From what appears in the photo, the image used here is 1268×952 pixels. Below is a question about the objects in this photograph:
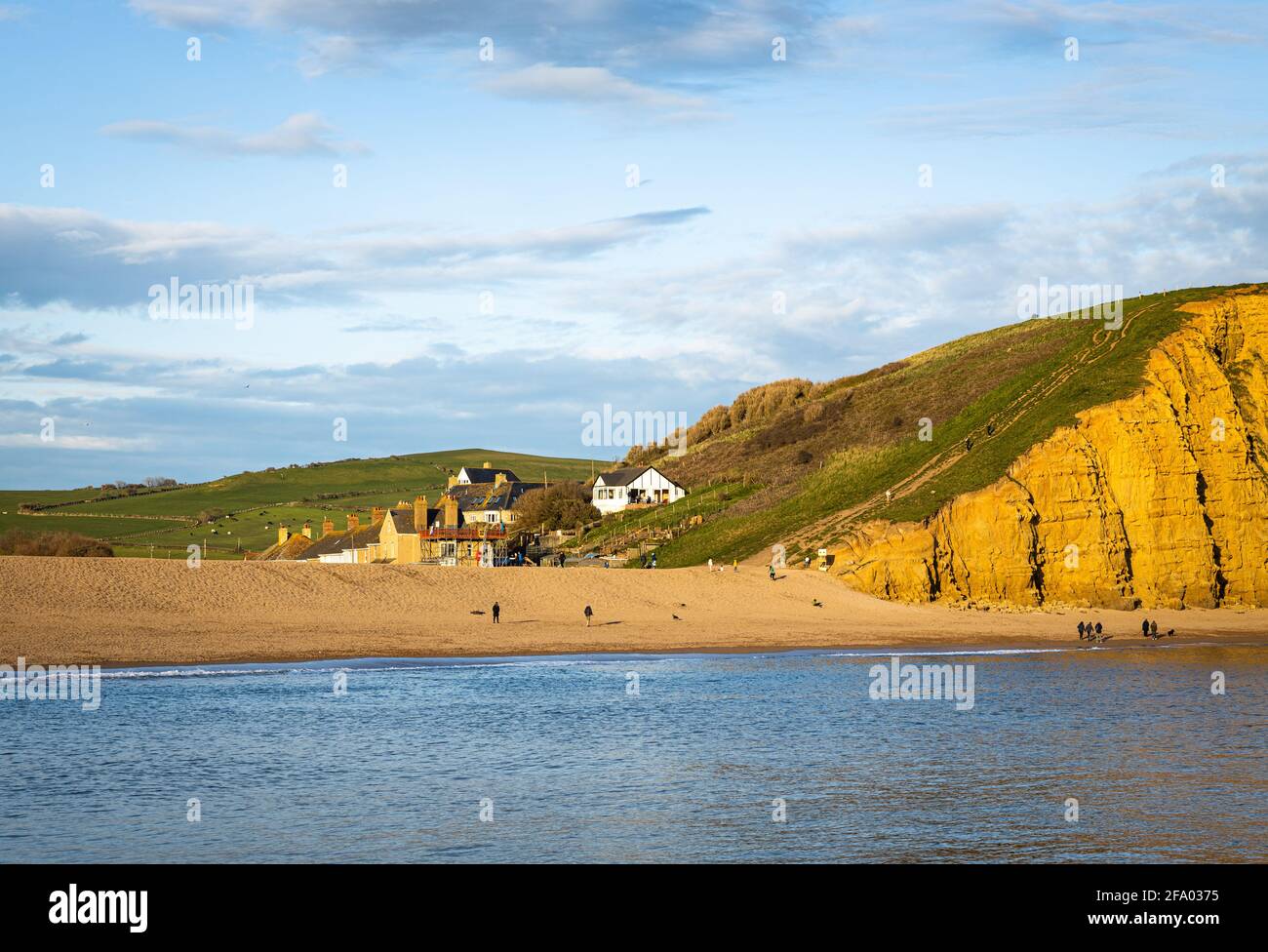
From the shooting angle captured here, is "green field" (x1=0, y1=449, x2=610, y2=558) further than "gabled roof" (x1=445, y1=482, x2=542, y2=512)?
Yes

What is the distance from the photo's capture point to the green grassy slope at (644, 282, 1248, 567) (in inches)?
2611

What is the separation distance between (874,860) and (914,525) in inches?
1787

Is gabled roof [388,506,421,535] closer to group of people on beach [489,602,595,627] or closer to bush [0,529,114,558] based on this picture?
bush [0,529,114,558]

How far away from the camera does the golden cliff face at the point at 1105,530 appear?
60.1 metres

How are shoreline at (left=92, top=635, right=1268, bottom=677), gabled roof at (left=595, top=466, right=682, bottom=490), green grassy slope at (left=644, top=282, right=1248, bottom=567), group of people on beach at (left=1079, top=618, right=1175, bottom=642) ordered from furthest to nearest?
gabled roof at (left=595, top=466, right=682, bottom=490)
green grassy slope at (left=644, top=282, right=1248, bottom=567)
group of people on beach at (left=1079, top=618, right=1175, bottom=642)
shoreline at (left=92, top=635, right=1268, bottom=677)

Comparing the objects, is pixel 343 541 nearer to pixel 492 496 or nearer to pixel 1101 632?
pixel 492 496

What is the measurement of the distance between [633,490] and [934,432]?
3416cm

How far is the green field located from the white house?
102ft

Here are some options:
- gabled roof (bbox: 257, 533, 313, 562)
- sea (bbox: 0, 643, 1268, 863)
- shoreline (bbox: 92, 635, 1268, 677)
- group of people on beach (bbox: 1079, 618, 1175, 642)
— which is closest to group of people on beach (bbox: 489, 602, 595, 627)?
shoreline (bbox: 92, 635, 1268, 677)

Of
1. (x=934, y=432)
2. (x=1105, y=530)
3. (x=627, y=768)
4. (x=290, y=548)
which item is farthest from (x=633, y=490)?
(x=627, y=768)

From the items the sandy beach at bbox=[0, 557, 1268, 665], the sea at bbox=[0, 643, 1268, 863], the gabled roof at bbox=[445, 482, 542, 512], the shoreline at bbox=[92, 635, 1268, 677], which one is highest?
the gabled roof at bbox=[445, 482, 542, 512]

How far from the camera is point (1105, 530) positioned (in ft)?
197

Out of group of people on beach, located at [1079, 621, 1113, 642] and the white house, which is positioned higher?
the white house

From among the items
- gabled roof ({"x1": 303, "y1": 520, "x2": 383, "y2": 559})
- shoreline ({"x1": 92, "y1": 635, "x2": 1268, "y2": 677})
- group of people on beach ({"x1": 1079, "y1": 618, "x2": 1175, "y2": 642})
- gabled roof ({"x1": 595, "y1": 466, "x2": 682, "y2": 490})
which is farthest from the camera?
gabled roof ({"x1": 595, "y1": 466, "x2": 682, "y2": 490})
